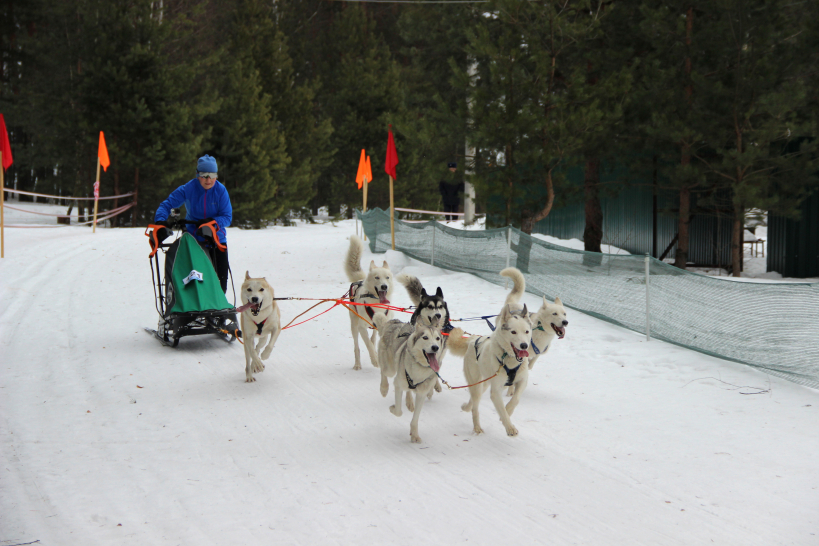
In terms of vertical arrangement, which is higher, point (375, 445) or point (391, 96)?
point (391, 96)

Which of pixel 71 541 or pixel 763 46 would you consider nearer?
pixel 71 541

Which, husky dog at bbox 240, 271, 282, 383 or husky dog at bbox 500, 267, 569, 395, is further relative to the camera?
husky dog at bbox 240, 271, 282, 383

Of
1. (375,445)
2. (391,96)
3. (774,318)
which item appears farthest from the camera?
(391,96)

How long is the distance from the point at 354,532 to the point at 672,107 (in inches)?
407

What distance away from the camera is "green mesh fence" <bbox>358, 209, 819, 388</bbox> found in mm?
6059

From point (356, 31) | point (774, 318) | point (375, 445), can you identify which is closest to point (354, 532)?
point (375, 445)

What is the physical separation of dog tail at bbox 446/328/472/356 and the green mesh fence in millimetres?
2929

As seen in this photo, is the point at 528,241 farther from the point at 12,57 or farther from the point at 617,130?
the point at 12,57

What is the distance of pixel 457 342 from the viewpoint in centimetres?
525

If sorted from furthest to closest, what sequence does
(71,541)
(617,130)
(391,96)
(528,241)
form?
(391,96), (617,130), (528,241), (71,541)

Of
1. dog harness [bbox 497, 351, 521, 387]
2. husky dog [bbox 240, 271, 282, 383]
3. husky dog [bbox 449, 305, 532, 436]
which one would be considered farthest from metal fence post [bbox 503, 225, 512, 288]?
dog harness [bbox 497, 351, 521, 387]

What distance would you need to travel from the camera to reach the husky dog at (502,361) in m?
4.32

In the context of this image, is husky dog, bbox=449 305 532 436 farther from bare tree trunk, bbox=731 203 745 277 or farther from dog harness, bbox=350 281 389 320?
bare tree trunk, bbox=731 203 745 277

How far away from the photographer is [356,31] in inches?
1107
